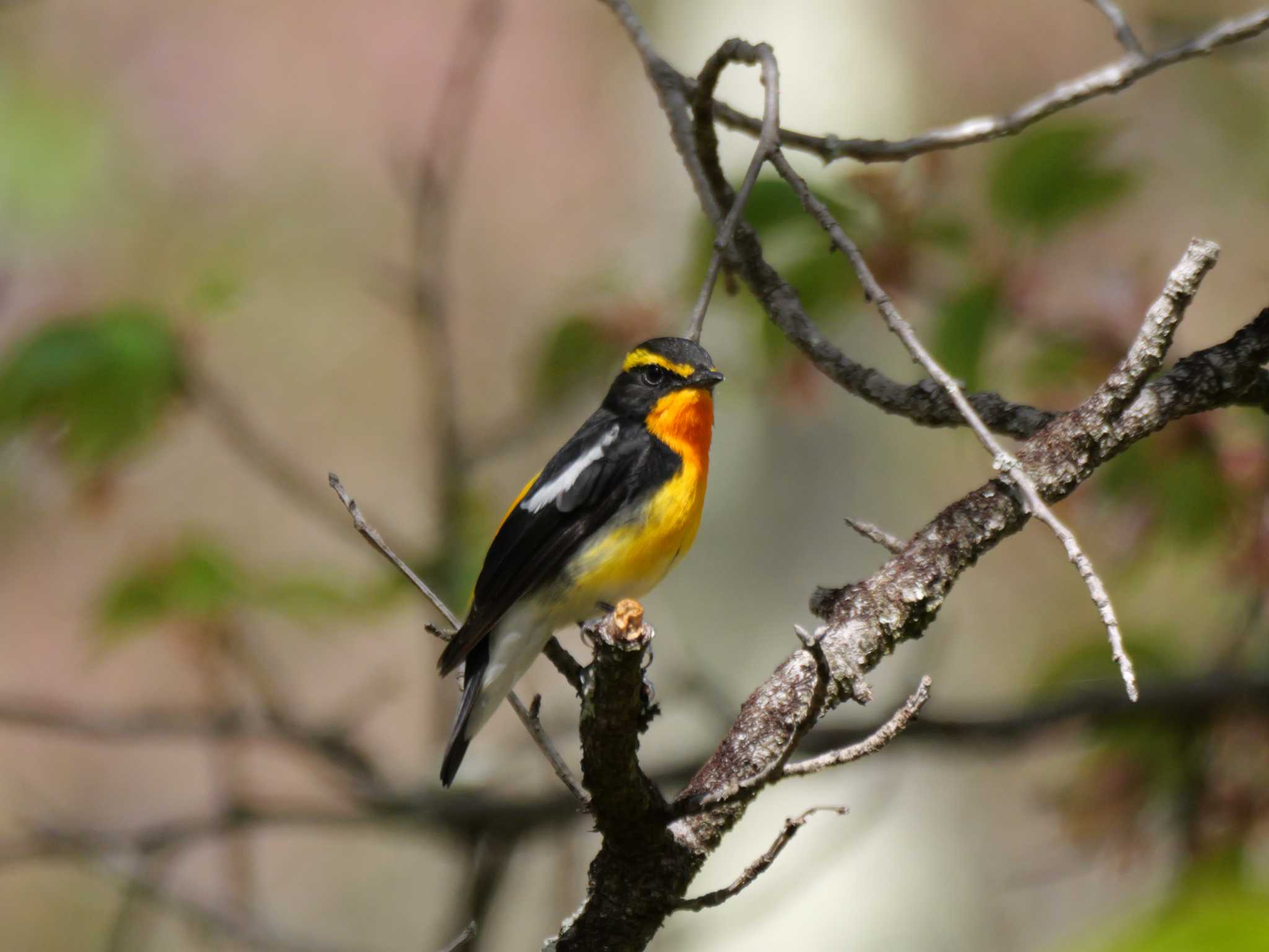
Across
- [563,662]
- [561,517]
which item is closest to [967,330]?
[561,517]

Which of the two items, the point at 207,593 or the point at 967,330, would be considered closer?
the point at 967,330

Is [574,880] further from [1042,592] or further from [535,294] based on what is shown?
[535,294]

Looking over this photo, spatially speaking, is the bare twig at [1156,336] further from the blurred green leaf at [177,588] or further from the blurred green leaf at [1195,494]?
the blurred green leaf at [177,588]

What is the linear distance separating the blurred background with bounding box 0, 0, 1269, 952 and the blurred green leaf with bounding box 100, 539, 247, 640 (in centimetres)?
1

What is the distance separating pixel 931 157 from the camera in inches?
131

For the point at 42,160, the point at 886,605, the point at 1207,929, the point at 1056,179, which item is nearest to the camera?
the point at 1207,929

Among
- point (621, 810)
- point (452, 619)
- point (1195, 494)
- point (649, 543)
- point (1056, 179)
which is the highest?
point (1056, 179)

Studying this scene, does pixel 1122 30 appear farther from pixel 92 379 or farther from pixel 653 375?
pixel 92 379

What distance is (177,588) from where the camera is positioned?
3.43 meters

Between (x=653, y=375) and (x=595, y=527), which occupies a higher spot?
(x=653, y=375)

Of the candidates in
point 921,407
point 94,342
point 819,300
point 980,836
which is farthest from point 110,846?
point 980,836

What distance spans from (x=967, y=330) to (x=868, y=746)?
1681 mm


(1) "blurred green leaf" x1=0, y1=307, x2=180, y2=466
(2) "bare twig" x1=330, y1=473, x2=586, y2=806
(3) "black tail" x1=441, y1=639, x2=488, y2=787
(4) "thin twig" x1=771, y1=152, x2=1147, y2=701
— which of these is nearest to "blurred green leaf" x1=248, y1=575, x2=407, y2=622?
(3) "black tail" x1=441, y1=639, x2=488, y2=787

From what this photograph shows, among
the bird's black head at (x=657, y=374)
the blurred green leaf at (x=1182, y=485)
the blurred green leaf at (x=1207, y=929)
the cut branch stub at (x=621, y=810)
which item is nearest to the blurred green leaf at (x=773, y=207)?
the bird's black head at (x=657, y=374)
